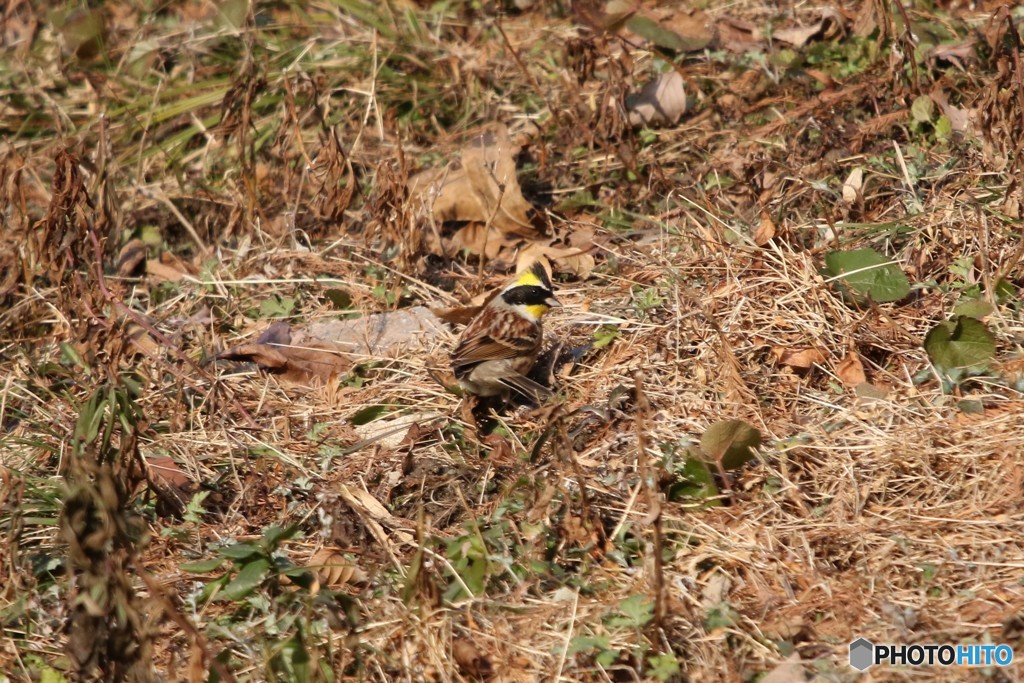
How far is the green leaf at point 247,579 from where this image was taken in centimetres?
359

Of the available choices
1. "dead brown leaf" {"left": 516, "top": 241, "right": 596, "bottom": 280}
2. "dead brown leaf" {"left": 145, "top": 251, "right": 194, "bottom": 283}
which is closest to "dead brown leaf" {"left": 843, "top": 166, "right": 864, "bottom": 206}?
"dead brown leaf" {"left": 516, "top": 241, "right": 596, "bottom": 280}

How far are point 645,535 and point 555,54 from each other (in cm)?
474

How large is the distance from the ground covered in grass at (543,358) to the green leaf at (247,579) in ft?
0.05

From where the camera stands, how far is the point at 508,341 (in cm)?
518

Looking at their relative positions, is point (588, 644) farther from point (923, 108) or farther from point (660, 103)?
point (660, 103)

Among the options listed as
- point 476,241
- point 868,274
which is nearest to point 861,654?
point 868,274

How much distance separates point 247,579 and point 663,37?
5090mm

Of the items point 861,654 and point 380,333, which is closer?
point 861,654

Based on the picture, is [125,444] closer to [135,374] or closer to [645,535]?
[135,374]

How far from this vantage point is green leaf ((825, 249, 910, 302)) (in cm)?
489

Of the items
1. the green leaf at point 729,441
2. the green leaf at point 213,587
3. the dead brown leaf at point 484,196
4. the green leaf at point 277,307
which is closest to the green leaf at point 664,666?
the green leaf at point 729,441

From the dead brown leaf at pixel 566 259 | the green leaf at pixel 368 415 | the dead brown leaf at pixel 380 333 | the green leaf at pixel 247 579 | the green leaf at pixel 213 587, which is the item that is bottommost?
the dead brown leaf at pixel 380 333

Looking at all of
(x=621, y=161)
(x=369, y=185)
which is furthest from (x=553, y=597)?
(x=369, y=185)

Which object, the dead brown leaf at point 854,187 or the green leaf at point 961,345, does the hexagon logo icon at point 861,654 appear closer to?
the green leaf at point 961,345
